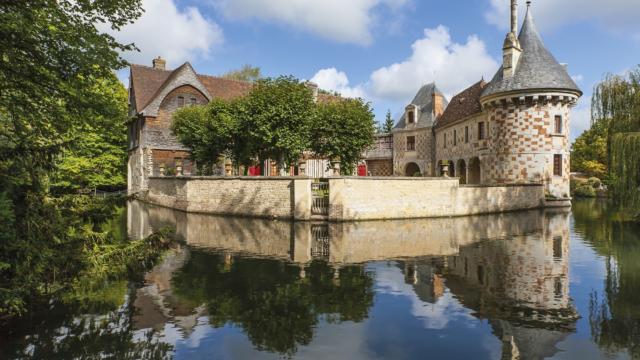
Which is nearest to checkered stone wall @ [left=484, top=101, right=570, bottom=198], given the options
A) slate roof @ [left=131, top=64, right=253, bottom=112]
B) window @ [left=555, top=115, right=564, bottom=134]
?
window @ [left=555, top=115, right=564, bottom=134]

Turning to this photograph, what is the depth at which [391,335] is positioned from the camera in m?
6.20

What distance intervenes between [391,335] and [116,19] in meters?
8.23

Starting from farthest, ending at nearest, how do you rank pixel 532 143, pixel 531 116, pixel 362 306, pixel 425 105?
pixel 425 105
pixel 532 143
pixel 531 116
pixel 362 306

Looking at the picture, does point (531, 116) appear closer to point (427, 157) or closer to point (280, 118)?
point (427, 157)

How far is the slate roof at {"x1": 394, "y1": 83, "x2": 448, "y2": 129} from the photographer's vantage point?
36.8 metres

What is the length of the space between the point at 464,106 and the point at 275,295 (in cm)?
2732

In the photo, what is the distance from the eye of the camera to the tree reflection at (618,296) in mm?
6029

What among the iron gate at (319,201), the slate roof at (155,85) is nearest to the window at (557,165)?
the iron gate at (319,201)

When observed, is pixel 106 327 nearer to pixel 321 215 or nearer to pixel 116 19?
pixel 116 19

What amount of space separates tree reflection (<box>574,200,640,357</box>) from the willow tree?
1.89 meters

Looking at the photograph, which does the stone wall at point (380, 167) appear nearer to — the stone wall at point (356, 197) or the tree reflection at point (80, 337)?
the stone wall at point (356, 197)

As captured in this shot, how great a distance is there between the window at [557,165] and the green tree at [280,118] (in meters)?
15.3

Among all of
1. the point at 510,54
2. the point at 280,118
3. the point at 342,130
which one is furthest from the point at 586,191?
the point at 280,118

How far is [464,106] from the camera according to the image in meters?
31.5
